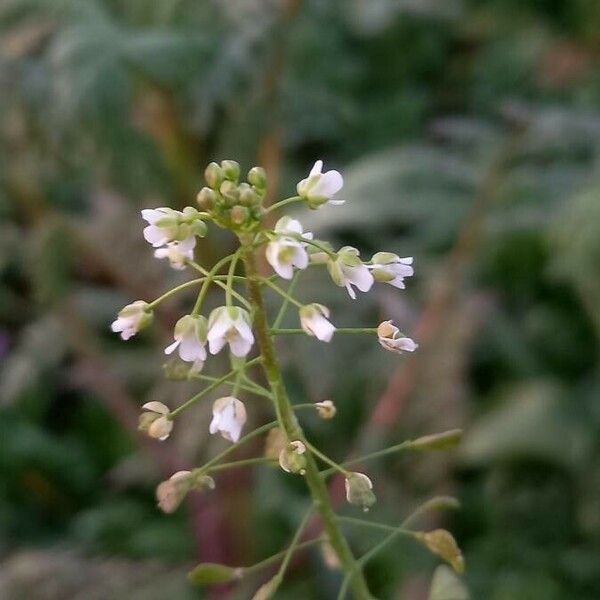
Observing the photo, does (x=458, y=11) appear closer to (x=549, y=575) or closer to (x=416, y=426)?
(x=416, y=426)

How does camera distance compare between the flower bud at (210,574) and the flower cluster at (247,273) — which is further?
the flower bud at (210,574)

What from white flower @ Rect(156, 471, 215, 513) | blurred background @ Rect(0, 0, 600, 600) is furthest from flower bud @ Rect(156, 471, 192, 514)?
blurred background @ Rect(0, 0, 600, 600)

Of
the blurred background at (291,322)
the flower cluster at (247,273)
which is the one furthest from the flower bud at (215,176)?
the blurred background at (291,322)

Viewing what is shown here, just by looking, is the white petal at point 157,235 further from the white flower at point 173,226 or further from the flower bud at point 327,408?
the flower bud at point 327,408

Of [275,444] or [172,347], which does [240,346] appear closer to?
[172,347]

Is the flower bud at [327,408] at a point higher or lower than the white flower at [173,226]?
lower

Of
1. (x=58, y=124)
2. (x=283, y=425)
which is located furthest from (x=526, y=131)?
(x=283, y=425)
